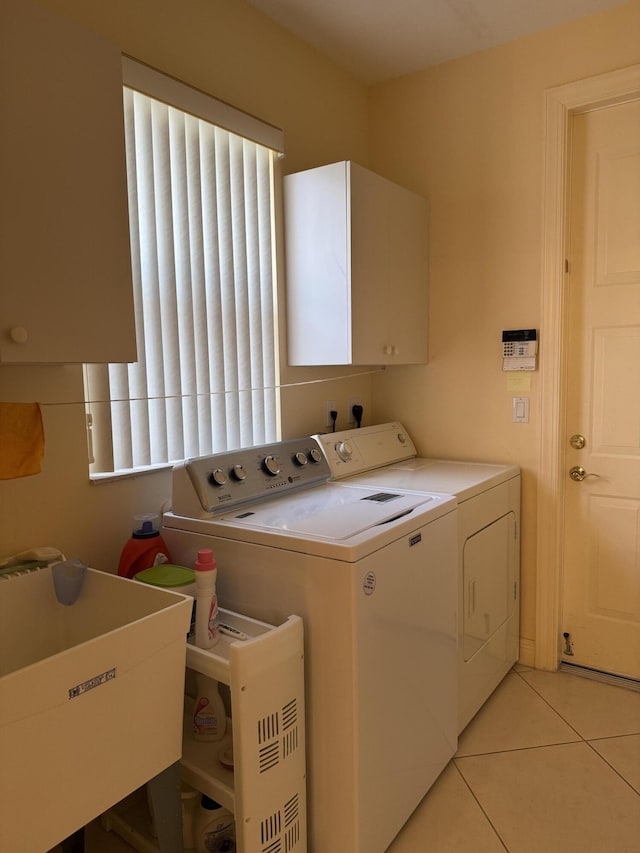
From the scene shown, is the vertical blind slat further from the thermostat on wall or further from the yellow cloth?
the thermostat on wall

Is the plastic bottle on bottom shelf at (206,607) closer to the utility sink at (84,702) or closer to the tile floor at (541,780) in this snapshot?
the utility sink at (84,702)

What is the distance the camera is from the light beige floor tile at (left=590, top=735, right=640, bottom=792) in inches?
75.9

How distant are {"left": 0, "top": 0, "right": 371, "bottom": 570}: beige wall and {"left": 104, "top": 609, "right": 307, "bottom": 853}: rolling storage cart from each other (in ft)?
1.80

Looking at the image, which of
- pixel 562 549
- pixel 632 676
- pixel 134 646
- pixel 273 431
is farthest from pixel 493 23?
pixel 632 676

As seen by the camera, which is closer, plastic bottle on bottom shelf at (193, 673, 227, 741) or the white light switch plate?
plastic bottle on bottom shelf at (193, 673, 227, 741)

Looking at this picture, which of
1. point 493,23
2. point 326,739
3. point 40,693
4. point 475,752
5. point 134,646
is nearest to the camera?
point 40,693

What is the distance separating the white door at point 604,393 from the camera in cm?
236

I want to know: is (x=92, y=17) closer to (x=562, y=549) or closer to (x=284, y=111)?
(x=284, y=111)

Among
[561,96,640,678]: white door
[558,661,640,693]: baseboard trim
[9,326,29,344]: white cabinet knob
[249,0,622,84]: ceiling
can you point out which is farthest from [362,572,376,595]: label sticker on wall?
[249,0,622,84]: ceiling

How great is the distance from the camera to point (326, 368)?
2676mm

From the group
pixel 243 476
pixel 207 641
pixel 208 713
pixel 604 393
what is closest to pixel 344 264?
pixel 243 476

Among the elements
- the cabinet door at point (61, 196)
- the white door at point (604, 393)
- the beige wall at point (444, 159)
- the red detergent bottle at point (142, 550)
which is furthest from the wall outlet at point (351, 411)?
the cabinet door at point (61, 196)

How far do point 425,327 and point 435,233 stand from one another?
0.44 metres

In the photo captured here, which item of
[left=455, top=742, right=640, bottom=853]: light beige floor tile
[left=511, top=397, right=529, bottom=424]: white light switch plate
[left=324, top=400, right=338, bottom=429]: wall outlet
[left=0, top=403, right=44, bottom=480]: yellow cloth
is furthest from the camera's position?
[left=324, top=400, right=338, bottom=429]: wall outlet
